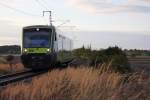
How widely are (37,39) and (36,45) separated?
47 centimetres

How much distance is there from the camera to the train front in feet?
129

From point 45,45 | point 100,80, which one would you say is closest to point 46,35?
point 45,45

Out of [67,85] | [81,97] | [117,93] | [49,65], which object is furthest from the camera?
[49,65]

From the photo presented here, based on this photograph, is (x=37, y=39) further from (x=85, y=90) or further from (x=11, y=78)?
(x=85, y=90)

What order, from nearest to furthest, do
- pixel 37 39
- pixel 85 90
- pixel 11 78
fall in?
pixel 85 90
pixel 11 78
pixel 37 39

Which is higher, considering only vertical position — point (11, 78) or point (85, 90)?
point (85, 90)

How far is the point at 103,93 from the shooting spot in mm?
13180

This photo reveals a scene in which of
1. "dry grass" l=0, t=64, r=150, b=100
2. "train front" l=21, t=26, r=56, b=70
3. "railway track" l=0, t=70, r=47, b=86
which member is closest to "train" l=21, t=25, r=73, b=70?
"train front" l=21, t=26, r=56, b=70

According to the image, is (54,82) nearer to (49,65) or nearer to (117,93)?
(117,93)

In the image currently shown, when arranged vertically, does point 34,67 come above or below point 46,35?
below

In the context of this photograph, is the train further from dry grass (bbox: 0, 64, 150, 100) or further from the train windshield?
dry grass (bbox: 0, 64, 150, 100)

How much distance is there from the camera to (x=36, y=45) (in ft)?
130

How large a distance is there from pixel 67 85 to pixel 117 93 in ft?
5.23

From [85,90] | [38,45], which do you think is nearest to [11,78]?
[38,45]
